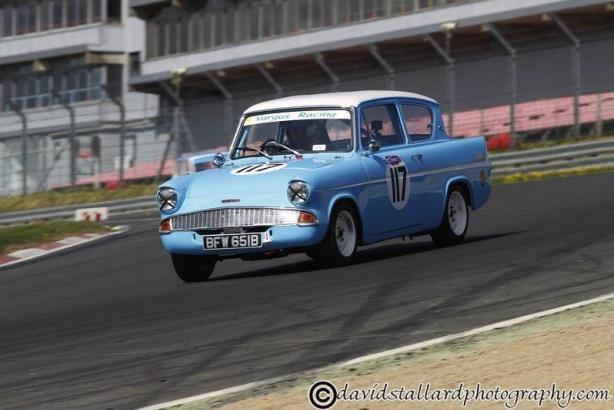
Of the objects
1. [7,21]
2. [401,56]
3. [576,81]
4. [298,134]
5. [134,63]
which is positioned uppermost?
[7,21]

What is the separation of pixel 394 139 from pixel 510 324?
4889mm

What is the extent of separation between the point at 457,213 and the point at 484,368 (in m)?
6.74

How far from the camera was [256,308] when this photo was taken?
947 cm

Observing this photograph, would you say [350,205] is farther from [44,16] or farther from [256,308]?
[44,16]

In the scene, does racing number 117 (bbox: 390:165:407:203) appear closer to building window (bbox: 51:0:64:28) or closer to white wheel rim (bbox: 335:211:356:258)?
white wheel rim (bbox: 335:211:356:258)

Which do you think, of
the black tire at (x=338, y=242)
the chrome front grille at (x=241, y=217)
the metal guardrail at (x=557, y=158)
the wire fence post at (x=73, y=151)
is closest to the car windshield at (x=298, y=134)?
the black tire at (x=338, y=242)

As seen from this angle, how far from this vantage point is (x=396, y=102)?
12.9m

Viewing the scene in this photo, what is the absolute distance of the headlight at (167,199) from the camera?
38.0ft

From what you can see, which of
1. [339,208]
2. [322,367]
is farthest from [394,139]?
[322,367]

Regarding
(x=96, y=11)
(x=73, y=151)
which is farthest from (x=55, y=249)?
(x=96, y=11)

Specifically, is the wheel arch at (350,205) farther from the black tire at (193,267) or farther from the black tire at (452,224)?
the black tire at (452,224)

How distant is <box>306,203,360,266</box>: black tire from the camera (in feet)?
37.2

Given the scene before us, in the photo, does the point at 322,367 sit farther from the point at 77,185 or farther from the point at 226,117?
the point at 77,185

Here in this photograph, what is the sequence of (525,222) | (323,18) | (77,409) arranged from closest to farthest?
(77,409) → (525,222) → (323,18)
